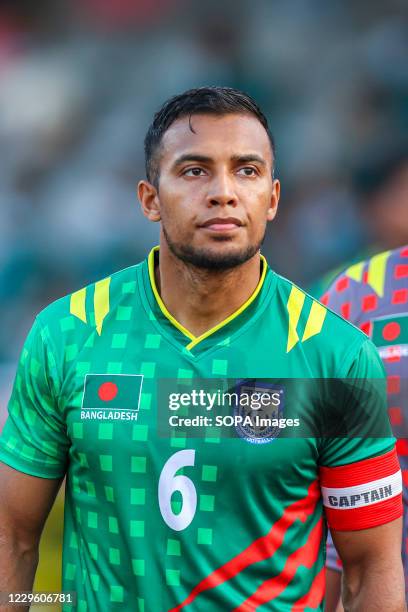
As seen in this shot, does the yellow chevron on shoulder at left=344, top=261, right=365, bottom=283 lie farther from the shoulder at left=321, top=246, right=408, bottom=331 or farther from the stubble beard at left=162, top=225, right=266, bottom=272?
the stubble beard at left=162, top=225, right=266, bottom=272

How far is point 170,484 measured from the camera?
2.10 meters

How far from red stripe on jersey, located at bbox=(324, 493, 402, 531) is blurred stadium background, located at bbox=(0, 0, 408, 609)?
390 centimetres

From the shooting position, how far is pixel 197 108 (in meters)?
2.23

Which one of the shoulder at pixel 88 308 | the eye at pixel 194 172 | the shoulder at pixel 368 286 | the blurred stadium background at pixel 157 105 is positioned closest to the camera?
the eye at pixel 194 172

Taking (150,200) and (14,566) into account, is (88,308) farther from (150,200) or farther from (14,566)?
(14,566)

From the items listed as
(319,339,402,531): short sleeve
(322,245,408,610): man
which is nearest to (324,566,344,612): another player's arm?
(322,245,408,610): man

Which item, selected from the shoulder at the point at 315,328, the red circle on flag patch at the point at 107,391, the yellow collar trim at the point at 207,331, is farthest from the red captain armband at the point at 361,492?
the red circle on flag patch at the point at 107,391

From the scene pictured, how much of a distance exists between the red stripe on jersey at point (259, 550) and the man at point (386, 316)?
0.65 m

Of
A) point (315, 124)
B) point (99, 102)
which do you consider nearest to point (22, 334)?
point (99, 102)

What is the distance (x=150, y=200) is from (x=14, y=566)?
106cm

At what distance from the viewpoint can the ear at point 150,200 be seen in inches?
93.0

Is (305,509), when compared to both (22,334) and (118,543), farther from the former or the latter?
(22,334)

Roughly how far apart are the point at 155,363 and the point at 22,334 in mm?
3748

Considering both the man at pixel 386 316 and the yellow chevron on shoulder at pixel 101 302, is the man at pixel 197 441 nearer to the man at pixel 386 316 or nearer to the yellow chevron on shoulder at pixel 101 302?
the yellow chevron on shoulder at pixel 101 302
